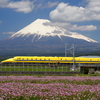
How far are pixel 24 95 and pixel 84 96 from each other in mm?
2891

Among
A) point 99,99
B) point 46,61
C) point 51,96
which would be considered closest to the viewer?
point 99,99

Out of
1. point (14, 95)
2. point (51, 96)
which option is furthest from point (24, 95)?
point (51, 96)

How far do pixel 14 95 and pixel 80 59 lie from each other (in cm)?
7329

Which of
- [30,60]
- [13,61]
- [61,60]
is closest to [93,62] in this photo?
[61,60]

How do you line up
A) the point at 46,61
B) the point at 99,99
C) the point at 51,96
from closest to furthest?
the point at 99,99 → the point at 51,96 → the point at 46,61

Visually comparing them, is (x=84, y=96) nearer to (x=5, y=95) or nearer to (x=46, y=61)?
(x=5, y=95)

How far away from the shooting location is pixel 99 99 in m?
10.7

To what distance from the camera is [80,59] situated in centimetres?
8350

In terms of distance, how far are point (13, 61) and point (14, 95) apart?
73418 mm

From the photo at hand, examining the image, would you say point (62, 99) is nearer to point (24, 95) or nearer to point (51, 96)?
point (51, 96)

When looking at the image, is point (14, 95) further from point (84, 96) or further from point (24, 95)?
point (84, 96)

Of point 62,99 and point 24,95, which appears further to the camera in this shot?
point 24,95

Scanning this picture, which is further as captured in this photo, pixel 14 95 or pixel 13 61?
pixel 13 61

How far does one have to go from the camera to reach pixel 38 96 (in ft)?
37.1
